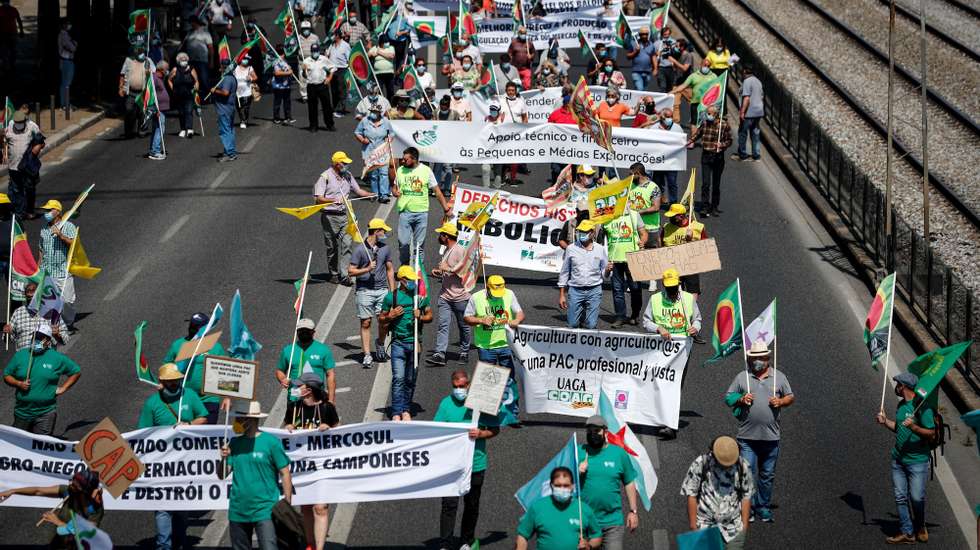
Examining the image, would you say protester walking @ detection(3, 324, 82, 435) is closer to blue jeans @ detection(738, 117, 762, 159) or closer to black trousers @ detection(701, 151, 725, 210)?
black trousers @ detection(701, 151, 725, 210)

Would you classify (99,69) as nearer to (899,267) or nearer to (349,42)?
(349,42)

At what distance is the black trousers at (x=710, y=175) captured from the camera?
24562 millimetres

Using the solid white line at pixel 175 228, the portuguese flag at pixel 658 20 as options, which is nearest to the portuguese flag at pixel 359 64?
the solid white line at pixel 175 228

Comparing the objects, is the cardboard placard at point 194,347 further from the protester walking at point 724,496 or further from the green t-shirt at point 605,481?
the protester walking at point 724,496

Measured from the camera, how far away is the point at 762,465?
14141 mm

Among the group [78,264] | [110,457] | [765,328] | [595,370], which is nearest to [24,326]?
[78,264]

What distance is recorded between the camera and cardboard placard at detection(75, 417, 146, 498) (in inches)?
480

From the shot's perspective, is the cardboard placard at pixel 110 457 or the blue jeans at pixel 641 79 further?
the blue jeans at pixel 641 79

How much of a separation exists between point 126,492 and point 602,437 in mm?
4359

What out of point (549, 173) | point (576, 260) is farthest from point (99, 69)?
point (576, 260)

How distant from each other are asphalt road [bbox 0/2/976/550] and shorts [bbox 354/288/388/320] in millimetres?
657

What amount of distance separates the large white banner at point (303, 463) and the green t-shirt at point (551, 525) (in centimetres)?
168

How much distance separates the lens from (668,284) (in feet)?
54.4

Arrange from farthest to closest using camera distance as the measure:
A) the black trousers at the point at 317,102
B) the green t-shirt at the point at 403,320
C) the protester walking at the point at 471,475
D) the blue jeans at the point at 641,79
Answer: the blue jeans at the point at 641,79, the black trousers at the point at 317,102, the green t-shirt at the point at 403,320, the protester walking at the point at 471,475
